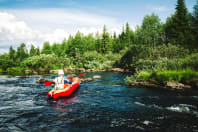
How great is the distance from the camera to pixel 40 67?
37844 mm

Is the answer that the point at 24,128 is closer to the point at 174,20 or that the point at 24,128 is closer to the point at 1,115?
the point at 1,115

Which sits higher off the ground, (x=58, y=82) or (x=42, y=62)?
(x=42, y=62)

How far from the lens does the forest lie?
47.5 ft

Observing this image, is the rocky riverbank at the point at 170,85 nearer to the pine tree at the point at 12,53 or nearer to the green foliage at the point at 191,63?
the green foliage at the point at 191,63

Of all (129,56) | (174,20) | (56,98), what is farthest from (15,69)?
(174,20)

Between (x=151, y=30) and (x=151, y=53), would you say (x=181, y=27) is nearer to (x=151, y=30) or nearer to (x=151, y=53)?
(x=151, y=30)

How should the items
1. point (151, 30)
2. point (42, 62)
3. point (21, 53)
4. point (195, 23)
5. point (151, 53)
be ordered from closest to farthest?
point (151, 53)
point (151, 30)
point (195, 23)
point (42, 62)
point (21, 53)

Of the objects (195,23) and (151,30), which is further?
(195,23)

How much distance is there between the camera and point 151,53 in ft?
68.5

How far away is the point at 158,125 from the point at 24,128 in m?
5.00

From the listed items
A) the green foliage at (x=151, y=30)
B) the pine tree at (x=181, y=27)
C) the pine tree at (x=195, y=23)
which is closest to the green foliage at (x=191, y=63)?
the green foliage at (x=151, y=30)

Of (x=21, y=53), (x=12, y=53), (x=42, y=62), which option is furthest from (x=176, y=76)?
(x=12, y=53)

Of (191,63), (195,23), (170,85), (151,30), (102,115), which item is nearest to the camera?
(102,115)

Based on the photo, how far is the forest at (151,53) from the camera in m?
14.5
